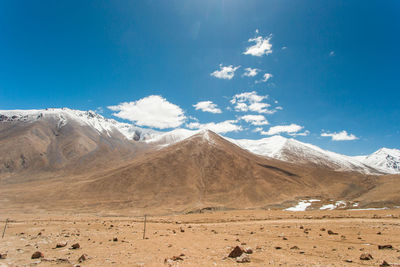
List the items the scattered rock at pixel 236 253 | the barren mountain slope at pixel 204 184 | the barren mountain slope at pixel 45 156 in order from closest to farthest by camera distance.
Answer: the scattered rock at pixel 236 253 < the barren mountain slope at pixel 204 184 < the barren mountain slope at pixel 45 156

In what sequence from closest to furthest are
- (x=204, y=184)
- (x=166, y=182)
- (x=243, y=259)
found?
1. (x=243, y=259)
2. (x=166, y=182)
3. (x=204, y=184)

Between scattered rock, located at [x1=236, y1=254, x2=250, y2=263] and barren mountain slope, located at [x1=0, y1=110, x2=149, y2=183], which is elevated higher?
barren mountain slope, located at [x1=0, y1=110, x2=149, y2=183]

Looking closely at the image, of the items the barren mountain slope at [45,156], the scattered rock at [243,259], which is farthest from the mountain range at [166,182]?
the scattered rock at [243,259]

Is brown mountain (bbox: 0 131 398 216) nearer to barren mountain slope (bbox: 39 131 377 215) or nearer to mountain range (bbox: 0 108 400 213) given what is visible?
barren mountain slope (bbox: 39 131 377 215)

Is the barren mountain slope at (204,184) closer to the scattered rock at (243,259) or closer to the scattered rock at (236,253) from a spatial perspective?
the scattered rock at (236,253)

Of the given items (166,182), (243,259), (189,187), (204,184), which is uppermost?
(166,182)

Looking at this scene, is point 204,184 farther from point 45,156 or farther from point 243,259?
point 45,156

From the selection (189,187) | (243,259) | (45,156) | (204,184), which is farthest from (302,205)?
(45,156)

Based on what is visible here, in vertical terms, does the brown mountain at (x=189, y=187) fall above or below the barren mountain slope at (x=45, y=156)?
below

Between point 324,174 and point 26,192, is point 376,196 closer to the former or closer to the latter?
point 324,174

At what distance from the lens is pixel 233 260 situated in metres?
13.5

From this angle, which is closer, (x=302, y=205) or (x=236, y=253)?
(x=236, y=253)

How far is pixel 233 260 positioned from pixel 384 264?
7.42m

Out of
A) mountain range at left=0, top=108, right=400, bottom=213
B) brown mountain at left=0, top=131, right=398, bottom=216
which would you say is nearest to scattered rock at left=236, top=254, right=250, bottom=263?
brown mountain at left=0, top=131, right=398, bottom=216
